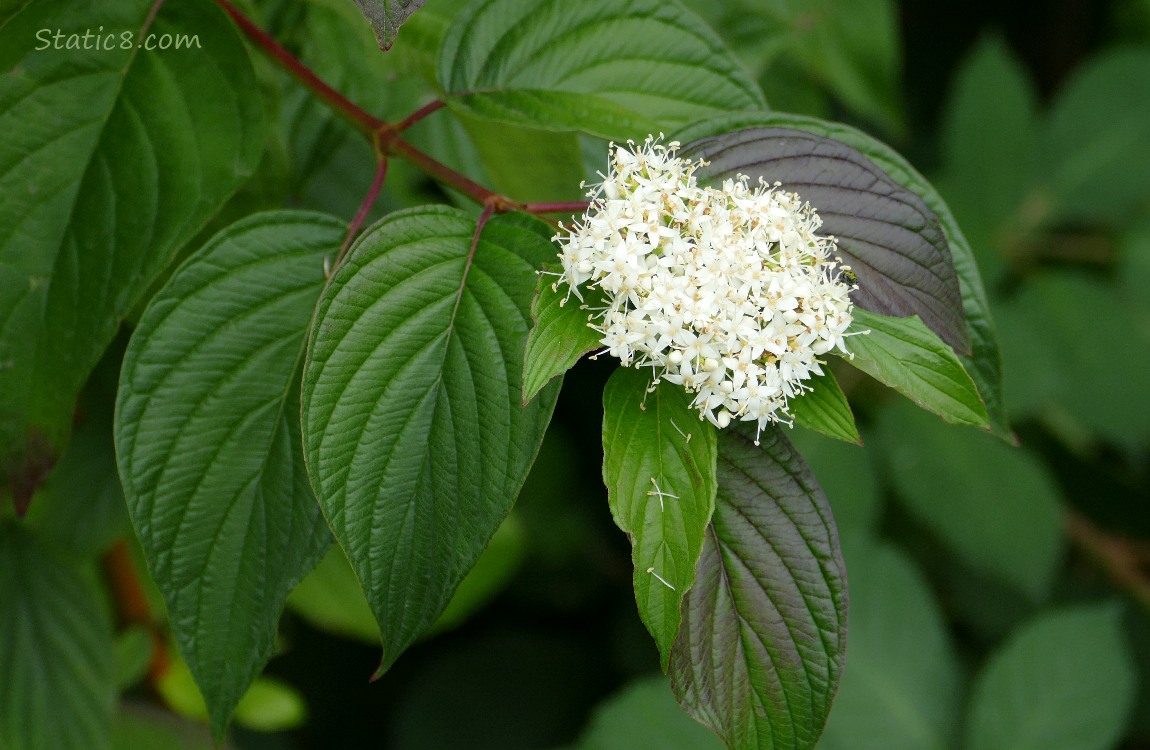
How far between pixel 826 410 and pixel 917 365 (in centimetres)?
7

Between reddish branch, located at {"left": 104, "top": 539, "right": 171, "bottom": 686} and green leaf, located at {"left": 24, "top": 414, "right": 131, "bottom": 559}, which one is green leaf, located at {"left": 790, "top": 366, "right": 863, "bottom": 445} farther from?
reddish branch, located at {"left": 104, "top": 539, "right": 171, "bottom": 686}

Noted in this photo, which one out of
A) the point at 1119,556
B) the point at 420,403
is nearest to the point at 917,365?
the point at 420,403

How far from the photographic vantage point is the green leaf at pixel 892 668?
4.24 ft

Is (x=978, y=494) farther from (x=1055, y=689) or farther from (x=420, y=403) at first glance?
(x=420, y=403)

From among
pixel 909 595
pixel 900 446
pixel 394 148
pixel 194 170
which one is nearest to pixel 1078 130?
pixel 900 446

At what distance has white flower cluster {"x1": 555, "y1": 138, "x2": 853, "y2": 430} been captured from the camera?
627 millimetres

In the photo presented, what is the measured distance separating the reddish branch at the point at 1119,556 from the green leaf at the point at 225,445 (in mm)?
1615

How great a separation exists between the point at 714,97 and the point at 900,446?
874 mm

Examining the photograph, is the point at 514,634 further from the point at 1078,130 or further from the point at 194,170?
the point at 1078,130

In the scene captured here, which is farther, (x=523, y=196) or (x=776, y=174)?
(x=523, y=196)

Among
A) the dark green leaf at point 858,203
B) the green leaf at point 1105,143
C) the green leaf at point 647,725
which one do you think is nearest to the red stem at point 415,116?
the dark green leaf at point 858,203

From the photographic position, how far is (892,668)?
1337 millimetres

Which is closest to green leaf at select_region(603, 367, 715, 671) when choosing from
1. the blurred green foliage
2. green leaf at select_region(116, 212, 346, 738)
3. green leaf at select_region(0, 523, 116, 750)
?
green leaf at select_region(116, 212, 346, 738)

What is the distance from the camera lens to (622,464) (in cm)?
62
